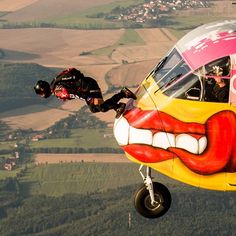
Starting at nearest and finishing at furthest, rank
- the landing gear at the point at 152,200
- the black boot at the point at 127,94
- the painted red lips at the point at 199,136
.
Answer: the painted red lips at the point at 199,136 → the black boot at the point at 127,94 → the landing gear at the point at 152,200

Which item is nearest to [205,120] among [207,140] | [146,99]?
[207,140]

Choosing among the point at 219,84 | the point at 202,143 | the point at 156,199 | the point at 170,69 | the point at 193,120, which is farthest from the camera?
the point at 156,199

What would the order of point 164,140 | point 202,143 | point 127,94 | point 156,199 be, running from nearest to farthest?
1. point 202,143
2. point 164,140
3. point 127,94
4. point 156,199

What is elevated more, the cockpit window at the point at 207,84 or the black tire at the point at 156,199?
the cockpit window at the point at 207,84

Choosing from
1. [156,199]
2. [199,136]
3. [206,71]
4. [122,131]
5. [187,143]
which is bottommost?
[156,199]

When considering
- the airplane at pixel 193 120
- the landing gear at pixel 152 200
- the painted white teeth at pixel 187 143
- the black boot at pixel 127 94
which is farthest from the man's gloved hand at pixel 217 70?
the landing gear at pixel 152 200

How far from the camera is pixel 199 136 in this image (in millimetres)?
29047

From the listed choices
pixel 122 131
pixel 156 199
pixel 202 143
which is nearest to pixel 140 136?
pixel 122 131

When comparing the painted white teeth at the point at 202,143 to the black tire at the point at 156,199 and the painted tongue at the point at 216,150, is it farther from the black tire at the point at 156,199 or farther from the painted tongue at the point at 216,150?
the black tire at the point at 156,199

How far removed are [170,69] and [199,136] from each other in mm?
3211

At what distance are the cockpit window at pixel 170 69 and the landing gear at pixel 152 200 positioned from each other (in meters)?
4.16

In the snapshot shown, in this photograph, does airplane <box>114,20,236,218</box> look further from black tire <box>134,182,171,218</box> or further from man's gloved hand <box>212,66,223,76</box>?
black tire <box>134,182,171,218</box>

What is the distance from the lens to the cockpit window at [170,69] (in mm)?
29630

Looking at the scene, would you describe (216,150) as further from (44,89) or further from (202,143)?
(44,89)
